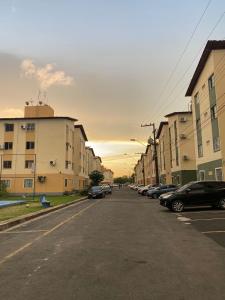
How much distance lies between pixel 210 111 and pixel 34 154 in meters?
28.8

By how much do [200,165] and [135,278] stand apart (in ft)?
110

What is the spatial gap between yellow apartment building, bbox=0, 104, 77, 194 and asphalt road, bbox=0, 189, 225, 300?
1610 inches

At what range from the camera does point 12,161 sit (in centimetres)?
5303

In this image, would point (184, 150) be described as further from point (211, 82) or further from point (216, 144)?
point (216, 144)

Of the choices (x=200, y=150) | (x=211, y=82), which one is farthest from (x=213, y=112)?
(x=200, y=150)

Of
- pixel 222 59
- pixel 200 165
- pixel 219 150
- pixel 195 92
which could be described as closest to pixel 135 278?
pixel 219 150

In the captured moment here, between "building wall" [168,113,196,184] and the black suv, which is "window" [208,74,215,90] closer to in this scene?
the black suv

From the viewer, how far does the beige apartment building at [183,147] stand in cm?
5503

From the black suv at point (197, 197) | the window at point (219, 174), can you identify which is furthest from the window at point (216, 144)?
the black suv at point (197, 197)

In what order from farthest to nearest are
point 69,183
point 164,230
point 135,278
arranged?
point 69,183 → point 164,230 → point 135,278

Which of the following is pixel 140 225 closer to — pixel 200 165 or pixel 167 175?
pixel 200 165

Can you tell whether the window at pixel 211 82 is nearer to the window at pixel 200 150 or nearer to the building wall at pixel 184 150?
the window at pixel 200 150

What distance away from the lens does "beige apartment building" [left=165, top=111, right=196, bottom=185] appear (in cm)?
5503

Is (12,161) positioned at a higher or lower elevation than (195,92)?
lower
